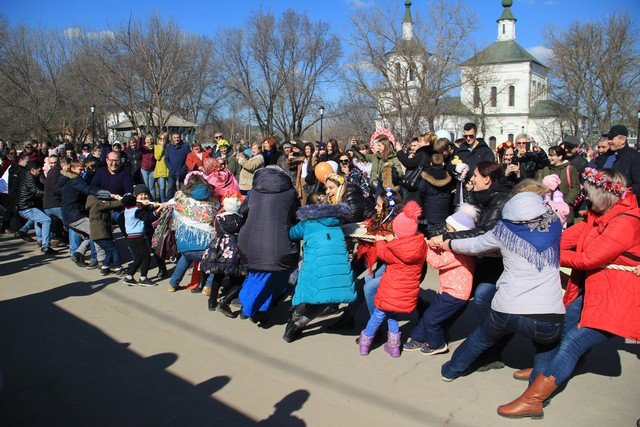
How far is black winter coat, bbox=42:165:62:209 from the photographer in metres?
8.99

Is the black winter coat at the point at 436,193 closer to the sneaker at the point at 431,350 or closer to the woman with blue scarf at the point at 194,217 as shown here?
the sneaker at the point at 431,350

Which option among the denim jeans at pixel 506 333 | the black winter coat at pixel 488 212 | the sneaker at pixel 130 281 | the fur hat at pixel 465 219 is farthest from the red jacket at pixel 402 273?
the sneaker at pixel 130 281

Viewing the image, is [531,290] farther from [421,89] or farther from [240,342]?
[421,89]

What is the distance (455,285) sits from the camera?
458 centimetres

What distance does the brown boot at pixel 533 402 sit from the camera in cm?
374

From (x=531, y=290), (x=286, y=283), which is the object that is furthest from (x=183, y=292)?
(x=531, y=290)

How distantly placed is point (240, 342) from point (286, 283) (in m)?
0.85

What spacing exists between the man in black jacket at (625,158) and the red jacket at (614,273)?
3631mm

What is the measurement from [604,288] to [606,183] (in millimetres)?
762

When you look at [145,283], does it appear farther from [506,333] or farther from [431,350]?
[506,333]

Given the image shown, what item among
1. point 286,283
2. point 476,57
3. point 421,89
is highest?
point 476,57

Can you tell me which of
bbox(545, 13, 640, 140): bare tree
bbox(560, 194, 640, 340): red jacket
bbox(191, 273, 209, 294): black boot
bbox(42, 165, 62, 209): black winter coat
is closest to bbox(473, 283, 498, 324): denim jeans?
bbox(560, 194, 640, 340): red jacket

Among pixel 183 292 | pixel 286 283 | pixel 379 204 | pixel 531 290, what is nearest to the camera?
pixel 531 290

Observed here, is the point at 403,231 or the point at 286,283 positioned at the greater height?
the point at 403,231
